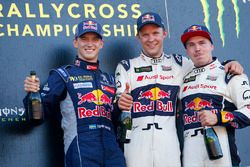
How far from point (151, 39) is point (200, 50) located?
1.27 feet

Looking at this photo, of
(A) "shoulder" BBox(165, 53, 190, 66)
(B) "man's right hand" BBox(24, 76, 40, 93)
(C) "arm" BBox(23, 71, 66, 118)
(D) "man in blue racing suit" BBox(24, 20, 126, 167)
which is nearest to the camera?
(B) "man's right hand" BBox(24, 76, 40, 93)

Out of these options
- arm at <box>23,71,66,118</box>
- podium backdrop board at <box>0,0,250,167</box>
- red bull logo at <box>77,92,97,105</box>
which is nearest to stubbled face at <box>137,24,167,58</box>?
podium backdrop board at <box>0,0,250,167</box>

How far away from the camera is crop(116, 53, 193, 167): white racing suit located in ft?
12.7

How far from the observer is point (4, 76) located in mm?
4305

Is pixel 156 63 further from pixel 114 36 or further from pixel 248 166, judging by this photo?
pixel 248 166

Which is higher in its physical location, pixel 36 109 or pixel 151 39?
pixel 151 39

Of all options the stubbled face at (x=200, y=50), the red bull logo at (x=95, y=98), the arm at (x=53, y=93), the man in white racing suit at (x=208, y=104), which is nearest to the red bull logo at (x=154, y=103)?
the man in white racing suit at (x=208, y=104)

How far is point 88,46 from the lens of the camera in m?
3.98

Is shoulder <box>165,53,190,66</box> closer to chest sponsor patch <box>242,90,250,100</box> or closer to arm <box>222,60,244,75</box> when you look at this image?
arm <box>222,60,244,75</box>

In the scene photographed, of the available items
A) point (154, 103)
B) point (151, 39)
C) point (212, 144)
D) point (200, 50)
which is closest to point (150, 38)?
point (151, 39)

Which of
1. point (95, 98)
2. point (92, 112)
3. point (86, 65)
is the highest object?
point (86, 65)

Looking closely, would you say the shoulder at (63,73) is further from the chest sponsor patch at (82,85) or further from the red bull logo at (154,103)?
the red bull logo at (154,103)

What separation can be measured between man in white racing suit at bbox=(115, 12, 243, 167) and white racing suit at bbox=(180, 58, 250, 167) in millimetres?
117

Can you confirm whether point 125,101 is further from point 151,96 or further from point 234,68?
point 234,68
